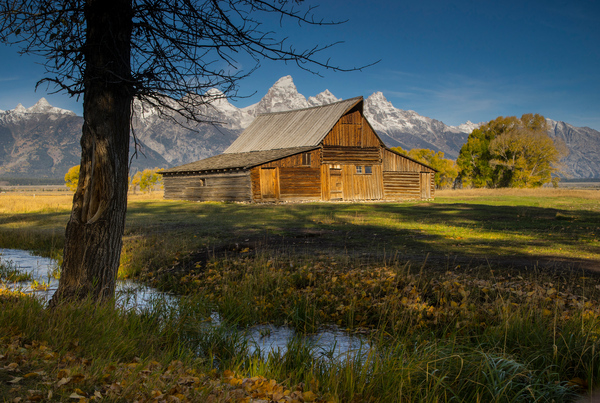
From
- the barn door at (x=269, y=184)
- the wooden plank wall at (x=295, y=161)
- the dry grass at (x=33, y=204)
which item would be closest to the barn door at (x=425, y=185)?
Result: the wooden plank wall at (x=295, y=161)

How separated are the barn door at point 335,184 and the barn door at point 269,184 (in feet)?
15.8

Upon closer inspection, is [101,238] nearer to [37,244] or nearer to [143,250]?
[143,250]

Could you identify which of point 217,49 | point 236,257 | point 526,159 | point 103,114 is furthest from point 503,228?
point 526,159

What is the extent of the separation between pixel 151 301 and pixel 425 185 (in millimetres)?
34186

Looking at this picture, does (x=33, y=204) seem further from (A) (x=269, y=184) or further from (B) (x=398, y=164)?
(B) (x=398, y=164)

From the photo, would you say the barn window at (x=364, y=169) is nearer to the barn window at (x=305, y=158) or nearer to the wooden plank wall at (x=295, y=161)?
the wooden plank wall at (x=295, y=161)

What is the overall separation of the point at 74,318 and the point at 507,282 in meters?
6.16

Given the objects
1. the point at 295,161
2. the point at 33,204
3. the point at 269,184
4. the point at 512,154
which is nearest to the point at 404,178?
the point at 295,161

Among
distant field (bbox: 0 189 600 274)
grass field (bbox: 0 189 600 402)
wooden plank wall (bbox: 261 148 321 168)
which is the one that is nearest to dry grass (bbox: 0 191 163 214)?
distant field (bbox: 0 189 600 274)

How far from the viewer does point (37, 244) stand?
13016mm

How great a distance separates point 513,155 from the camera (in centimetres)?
5525

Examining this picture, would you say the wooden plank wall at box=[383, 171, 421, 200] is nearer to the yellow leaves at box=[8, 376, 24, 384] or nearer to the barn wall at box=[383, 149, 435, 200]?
the barn wall at box=[383, 149, 435, 200]

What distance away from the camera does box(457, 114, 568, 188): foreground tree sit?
177 ft

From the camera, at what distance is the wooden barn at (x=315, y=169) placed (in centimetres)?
3150
